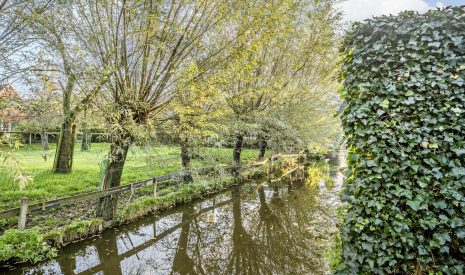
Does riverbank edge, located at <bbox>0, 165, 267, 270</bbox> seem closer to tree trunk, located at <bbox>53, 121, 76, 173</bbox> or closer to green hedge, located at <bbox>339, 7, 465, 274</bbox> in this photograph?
tree trunk, located at <bbox>53, 121, 76, 173</bbox>

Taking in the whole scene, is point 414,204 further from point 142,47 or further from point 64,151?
point 64,151

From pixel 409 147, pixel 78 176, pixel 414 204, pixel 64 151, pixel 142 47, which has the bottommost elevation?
pixel 78 176

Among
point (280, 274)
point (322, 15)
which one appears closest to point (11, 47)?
point (280, 274)

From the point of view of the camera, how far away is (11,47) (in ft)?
17.4

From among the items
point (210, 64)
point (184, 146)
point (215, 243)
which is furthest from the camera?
point (184, 146)

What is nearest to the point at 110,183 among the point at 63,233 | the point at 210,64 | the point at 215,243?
the point at 63,233

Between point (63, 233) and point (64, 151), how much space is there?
20.7 feet

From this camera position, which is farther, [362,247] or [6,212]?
[6,212]

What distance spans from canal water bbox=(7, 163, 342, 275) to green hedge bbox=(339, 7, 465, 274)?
101 inches

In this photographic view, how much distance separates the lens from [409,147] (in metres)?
3.01

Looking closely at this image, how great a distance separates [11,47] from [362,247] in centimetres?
677

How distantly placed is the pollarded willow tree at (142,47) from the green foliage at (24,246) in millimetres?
2091

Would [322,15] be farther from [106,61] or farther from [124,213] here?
[124,213]

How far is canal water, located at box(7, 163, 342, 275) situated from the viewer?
5.51 meters
